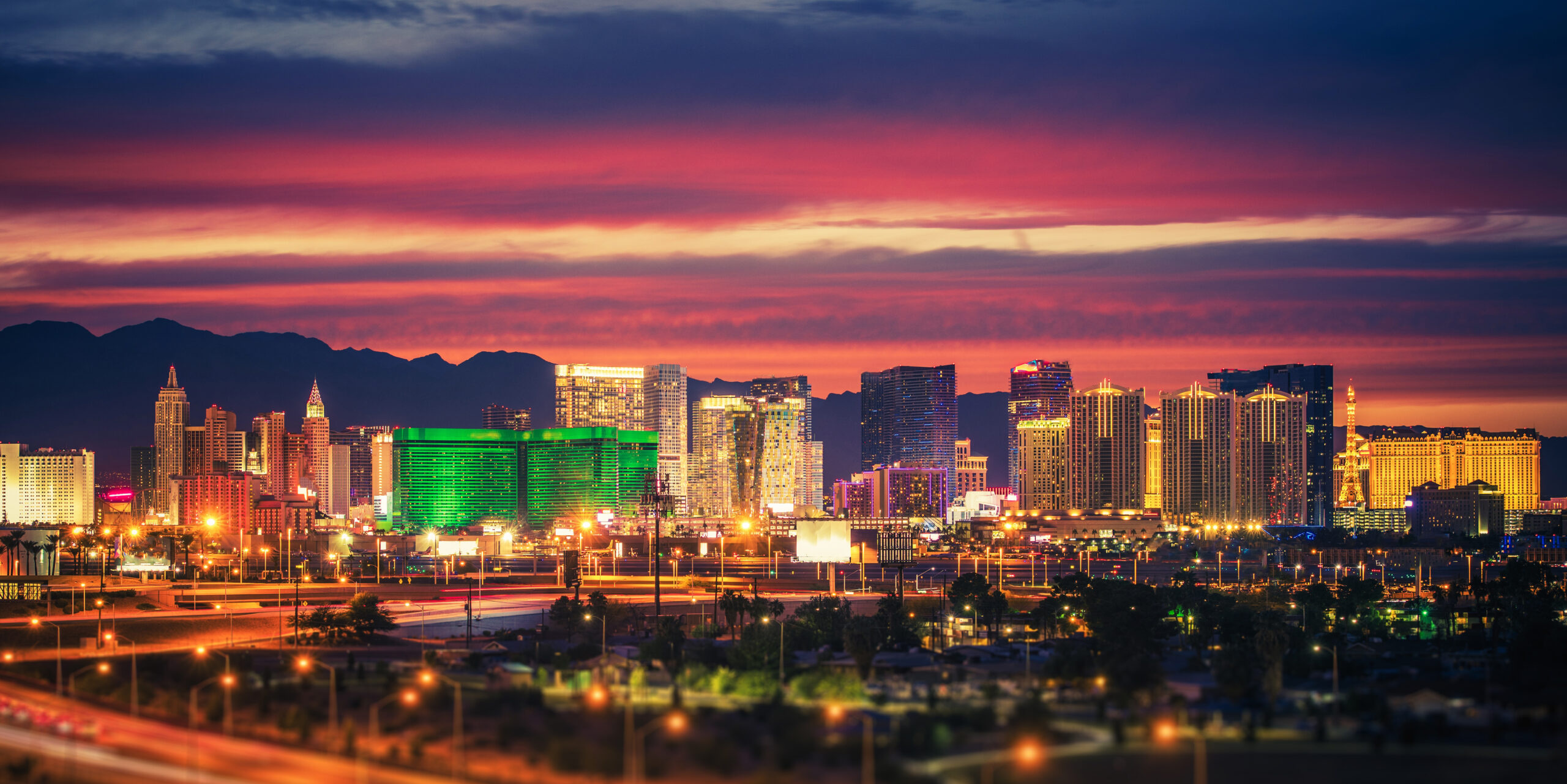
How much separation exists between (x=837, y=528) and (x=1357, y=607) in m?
66.8

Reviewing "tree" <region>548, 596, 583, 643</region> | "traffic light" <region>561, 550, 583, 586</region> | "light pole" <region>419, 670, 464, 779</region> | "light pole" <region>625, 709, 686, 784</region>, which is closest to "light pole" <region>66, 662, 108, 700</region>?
"light pole" <region>419, 670, 464, 779</region>

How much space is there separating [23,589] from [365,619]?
4929 centimetres

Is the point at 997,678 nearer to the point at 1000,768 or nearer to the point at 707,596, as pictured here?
the point at 1000,768

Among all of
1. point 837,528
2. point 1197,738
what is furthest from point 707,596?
point 1197,738

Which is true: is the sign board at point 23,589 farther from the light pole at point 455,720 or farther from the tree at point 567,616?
the light pole at point 455,720

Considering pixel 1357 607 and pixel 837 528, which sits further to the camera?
pixel 837 528

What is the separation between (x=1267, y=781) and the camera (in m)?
49.9

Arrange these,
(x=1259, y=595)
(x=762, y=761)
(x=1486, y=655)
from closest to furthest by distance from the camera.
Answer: (x=762, y=761) → (x=1486, y=655) → (x=1259, y=595)

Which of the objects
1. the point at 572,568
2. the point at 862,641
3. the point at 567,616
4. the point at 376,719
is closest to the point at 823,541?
the point at 572,568

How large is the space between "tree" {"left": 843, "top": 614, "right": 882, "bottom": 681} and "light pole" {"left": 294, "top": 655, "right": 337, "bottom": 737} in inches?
1013

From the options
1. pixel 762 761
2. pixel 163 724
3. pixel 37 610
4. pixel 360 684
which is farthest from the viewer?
pixel 37 610

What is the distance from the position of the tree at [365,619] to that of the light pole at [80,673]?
2111 cm

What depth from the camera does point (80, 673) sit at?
3174 inches

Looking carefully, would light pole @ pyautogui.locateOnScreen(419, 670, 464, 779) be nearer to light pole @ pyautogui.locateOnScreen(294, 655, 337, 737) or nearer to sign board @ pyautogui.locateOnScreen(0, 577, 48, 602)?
light pole @ pyautogui.locateOnScreen(294, 655, 337, 737)
